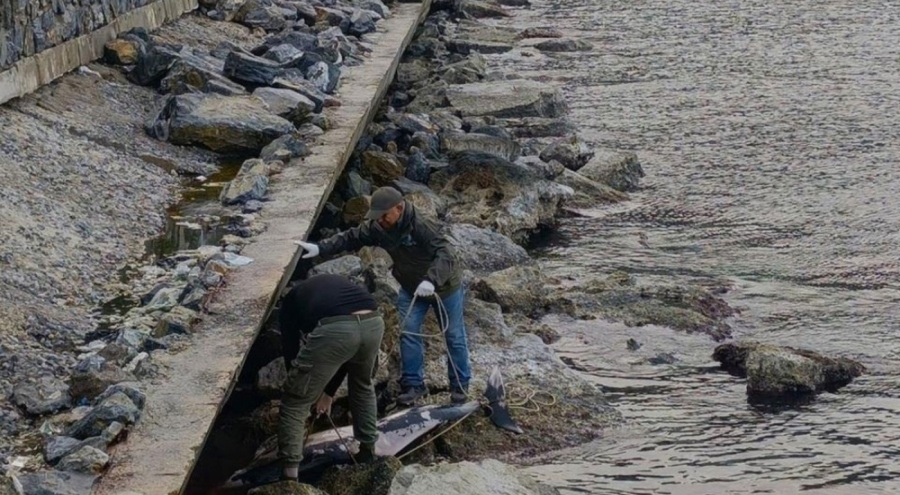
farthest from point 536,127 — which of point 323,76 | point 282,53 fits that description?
point 282,53

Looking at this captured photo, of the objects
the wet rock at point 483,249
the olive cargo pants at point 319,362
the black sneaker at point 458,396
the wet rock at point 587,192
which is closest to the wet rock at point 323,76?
the wet rock at point 587,192

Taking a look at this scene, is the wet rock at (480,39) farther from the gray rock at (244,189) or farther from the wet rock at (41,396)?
the wet rock at (41,396)

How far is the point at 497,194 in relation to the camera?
56.3 ft

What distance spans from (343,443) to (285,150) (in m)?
6.67

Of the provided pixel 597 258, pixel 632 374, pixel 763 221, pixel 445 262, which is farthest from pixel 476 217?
pixel 445 262

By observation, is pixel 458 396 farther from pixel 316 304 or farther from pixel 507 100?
pixel 507 100

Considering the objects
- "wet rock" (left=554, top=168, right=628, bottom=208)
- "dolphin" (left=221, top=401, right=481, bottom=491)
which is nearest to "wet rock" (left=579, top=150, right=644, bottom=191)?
"wet rock" (left=554, top=168, right=628, bottom=208)

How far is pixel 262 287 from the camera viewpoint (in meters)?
11.8

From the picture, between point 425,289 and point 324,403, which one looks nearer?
point 324,403

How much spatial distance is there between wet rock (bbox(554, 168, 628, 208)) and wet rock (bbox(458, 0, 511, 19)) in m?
17.4

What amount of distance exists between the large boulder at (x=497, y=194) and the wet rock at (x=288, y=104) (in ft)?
5.79

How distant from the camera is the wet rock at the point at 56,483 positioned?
8.31 metres

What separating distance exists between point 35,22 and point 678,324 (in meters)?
7.83

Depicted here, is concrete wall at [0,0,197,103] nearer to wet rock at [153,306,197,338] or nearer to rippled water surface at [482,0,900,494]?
wet rock at [153,306,197,338]
